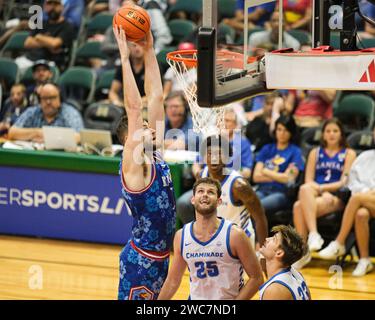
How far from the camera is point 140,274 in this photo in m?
6.45

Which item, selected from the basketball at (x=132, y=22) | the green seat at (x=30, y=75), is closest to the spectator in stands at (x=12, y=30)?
the green seat at (x=30, y=75)

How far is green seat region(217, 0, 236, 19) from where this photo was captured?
13.3 m

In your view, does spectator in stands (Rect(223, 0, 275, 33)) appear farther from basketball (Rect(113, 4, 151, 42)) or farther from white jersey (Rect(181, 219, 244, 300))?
white jersey (Rect(181, 219, 244, 300))

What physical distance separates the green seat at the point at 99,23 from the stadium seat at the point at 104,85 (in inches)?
52.3

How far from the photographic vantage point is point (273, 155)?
33.9 feet

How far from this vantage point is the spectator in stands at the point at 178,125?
10.6 metres

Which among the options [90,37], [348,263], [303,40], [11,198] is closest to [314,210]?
[348,263]

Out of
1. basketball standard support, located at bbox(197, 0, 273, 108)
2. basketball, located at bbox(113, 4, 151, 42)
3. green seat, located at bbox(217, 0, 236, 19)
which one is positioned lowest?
basketball standard support, located at bbox(197, 0, 273, 108)

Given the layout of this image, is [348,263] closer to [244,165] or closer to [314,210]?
[314,210]

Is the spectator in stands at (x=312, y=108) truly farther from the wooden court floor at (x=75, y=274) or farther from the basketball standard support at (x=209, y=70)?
the basketball standard support at (x=209, y=70)

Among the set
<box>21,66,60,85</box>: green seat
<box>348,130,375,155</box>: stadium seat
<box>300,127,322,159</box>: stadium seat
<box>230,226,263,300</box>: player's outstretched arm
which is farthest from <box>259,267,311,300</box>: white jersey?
<box>21,66,60,85</box>: green seat

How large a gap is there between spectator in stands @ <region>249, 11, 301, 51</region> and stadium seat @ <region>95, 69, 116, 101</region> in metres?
2.01

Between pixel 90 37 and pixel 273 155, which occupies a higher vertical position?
pixel 90 37
